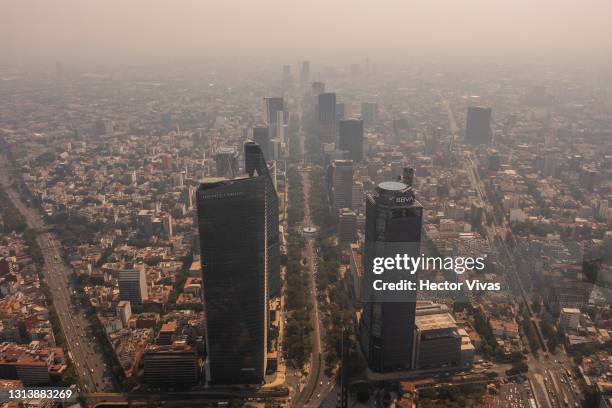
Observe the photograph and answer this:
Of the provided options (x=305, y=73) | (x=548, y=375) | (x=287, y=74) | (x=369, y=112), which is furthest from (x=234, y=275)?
(x=305, y=73)

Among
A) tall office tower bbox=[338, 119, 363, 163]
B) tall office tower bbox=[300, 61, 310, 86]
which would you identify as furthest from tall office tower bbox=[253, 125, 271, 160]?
tall office tower bbox=[300, 61, 310, 86]

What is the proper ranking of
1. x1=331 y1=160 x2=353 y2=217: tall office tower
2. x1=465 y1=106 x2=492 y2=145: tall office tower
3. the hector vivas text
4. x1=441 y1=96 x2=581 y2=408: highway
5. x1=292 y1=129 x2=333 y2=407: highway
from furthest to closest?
x1=465 y1=106 x2=492 y2=145: tall office tower < x1=331 y1=160 x2=353 y2=217: tall office tower < x1=292 y1=129 x2=333 y2=407: highway < x1=441 y1=96 x2=581 y2=408: highway < the hector vivas text

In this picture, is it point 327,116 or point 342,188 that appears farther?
point 327,116

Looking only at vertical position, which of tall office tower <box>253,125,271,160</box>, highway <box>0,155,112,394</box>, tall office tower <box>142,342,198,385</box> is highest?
tall office tower <box>253,125,271,160</box>

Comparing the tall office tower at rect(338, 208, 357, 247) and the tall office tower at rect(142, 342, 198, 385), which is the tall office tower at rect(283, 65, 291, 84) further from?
the tall office tower at rect(142, 342, 198, 385)

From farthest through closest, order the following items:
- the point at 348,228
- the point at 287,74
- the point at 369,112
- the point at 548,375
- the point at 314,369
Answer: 1. the point at 287,74
2. the point at 369,112
3. the point at 348,228
4. the point at 314,369
5. the point at 548,375

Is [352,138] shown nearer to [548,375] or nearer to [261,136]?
[261,136]

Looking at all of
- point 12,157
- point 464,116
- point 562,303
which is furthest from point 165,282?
point 464,116
